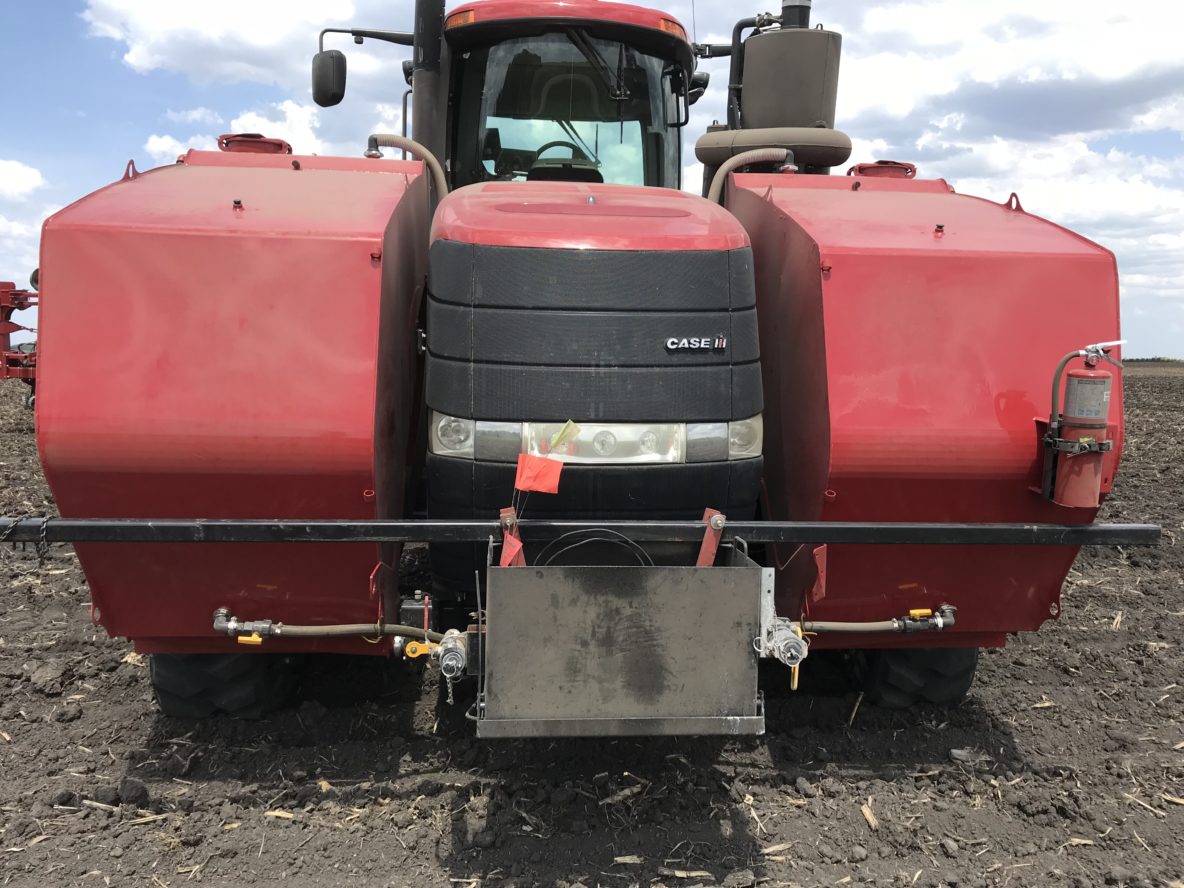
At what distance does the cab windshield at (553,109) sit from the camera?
401 centimetres

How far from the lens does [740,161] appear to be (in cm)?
383

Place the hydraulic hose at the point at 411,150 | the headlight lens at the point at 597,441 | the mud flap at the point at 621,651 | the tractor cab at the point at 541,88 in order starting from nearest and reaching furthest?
the mud flap at the point at 621,651 < the headlight lens at the point at 597,441 < the hydraulic hose at the point at 411,150 < the tractor cab at the point at 541,88

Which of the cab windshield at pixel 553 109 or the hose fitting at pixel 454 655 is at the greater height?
the cab windshield at pixel 553 109

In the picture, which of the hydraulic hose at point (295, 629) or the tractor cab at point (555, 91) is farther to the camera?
the tractor cab at point (555, 91)

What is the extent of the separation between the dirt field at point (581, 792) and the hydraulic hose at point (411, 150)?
198 cm

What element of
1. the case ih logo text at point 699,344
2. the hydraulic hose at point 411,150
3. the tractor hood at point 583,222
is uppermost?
the hydraulic hose at point 411,150

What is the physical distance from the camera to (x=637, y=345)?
104 inches

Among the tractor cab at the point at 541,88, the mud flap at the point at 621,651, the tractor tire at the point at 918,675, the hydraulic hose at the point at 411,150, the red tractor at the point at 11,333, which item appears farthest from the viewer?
the red tractor at the point at 11,333

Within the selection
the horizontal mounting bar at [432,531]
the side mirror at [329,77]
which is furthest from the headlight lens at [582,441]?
the side mirror at [329,77]

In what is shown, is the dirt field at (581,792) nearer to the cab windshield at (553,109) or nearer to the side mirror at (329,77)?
the cab windshield at (553,109)

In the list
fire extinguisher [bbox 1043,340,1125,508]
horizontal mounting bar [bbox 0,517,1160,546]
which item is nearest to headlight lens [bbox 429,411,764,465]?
horizontal mounting bar [bbox 0,517,1160,546]

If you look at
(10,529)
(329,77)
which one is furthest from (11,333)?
(10,529)

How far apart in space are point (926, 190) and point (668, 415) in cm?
172

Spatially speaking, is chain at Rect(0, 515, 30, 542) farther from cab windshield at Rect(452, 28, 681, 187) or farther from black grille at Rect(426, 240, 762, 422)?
cab windshield at Rect(452, 28, 681, 187)
